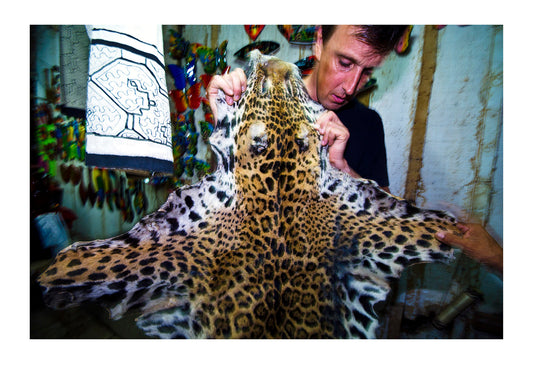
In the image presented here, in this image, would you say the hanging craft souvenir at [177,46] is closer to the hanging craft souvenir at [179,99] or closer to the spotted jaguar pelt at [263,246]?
the hanging craft souvenir at [179,99]

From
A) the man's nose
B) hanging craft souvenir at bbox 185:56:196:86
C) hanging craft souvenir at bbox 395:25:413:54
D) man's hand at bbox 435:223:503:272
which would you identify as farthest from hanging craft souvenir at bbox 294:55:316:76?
man's hand at bbox 435:223:503:272

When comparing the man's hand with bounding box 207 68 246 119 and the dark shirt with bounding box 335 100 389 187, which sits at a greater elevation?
the man's hand with bounding box 207 68 246 119

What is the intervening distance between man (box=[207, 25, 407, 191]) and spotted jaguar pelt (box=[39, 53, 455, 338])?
44 millimetres

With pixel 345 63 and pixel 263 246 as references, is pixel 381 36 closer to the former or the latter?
pixel 345 63

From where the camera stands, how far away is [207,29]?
1.04m

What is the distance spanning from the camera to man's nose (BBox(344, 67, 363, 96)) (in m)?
0.99

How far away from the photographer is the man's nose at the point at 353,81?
988mm

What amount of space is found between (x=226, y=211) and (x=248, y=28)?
74 cm

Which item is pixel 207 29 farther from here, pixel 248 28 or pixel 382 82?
pixel 382 82

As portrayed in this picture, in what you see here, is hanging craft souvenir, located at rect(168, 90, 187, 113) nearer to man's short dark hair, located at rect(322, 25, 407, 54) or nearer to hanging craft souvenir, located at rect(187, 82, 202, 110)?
hanging craft souvenir, located at rect(187, 82, 202, 110)

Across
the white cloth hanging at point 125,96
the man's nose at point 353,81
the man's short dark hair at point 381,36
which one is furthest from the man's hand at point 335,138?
the white cloth hanging at point 125,96

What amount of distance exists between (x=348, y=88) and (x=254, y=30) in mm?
440

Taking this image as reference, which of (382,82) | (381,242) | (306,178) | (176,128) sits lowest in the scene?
(381,242)

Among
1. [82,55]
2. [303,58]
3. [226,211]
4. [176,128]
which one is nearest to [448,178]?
[303,58]
